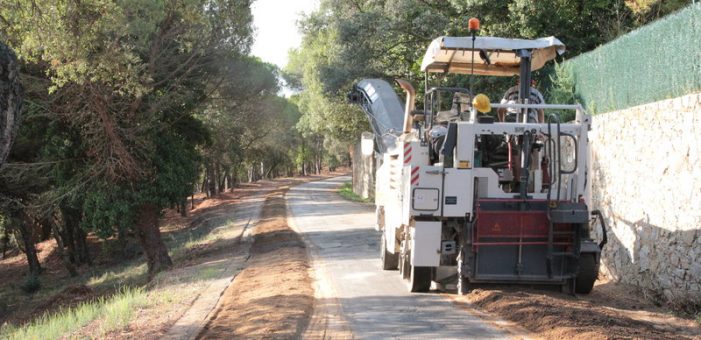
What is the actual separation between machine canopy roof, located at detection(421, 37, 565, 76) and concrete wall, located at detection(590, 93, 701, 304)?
1.98 metres

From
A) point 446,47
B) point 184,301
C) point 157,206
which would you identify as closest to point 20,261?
point 157,206

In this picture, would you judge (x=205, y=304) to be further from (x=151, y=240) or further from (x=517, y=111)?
(x=151, y=240)

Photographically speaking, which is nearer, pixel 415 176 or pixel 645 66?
pixel 415 176

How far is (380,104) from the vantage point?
18422 millimetres

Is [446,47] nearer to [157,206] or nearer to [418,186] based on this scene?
[418,186]

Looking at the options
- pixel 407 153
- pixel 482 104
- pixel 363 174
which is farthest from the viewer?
pixel 363 174

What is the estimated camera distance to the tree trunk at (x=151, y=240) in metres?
21.0

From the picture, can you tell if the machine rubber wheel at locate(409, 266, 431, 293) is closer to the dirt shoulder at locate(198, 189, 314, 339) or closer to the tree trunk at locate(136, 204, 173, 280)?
the dirt shoulder at locate(198, 189, 314, 339)

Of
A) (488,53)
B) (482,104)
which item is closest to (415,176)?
(482,104)

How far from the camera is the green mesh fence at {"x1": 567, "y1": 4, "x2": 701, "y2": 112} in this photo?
1045 centimetres

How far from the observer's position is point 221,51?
818 inches

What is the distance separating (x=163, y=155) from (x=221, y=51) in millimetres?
3793

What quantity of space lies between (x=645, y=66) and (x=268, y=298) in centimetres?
783

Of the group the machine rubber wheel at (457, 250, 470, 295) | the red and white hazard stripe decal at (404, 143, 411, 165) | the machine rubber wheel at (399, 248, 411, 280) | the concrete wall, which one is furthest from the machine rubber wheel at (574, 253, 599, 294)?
the red and white hazard stripe decal at (404, 143, 411, 165)
